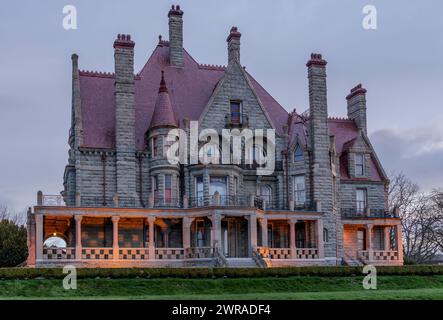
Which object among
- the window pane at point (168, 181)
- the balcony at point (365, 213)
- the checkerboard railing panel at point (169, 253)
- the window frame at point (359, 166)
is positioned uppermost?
the window frame at point (359, 166)

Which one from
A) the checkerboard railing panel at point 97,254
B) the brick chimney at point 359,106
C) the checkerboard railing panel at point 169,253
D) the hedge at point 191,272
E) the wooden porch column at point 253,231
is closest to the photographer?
the hedge at point 191,272

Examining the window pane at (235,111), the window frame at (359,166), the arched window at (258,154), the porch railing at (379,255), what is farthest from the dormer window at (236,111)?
the porch railing at (379,255)

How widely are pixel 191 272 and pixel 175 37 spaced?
23290 mm

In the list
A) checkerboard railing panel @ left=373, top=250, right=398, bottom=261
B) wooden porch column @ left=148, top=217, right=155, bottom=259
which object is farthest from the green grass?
checkerboard railing panel @ left=373, top=250, right=398, bottom=261

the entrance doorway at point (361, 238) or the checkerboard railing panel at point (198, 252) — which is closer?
the checkerboard railing panel at point (198, 252)

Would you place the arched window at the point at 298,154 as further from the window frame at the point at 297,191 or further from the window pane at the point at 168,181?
the window pane at the point at 168,181

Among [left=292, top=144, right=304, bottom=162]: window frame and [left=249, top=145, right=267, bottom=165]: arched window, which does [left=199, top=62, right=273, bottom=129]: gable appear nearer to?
[left=249, top=145, right=267, bottom=165]: arched window

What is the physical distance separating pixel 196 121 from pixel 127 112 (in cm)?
474

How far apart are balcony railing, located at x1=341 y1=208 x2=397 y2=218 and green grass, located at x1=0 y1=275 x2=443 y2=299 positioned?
15.9 m

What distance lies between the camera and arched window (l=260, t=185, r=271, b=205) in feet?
169

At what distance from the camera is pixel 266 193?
5181 cm

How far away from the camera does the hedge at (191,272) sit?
114 ft

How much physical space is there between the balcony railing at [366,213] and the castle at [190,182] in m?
0.09
